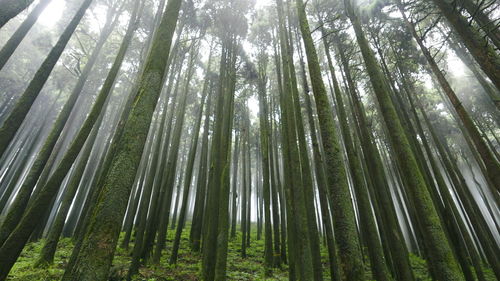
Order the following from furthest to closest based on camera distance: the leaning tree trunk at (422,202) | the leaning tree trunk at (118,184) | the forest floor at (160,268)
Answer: the forest floor at (160,268) < the leaning tree trunk at (422,202) < the leaning tree trunk at (118,184)

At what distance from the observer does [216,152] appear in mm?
5500

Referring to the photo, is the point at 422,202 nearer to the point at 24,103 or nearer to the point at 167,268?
the point at 24,103

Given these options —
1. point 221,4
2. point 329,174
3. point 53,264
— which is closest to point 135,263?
point 53,264

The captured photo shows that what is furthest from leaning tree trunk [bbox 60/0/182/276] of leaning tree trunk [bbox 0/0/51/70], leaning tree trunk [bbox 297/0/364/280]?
leaning tree trunk [bbox 0/0/51/70]

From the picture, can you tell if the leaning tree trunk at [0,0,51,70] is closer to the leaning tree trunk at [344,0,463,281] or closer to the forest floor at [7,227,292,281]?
the forest floor at [7,227,292,281]

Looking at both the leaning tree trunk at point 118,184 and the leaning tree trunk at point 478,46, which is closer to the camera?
the leaning tree trunk at point 118,184

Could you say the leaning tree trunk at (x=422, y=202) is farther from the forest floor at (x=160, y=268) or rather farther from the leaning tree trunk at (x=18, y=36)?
the leaning tree trunk at (x=18, y=36)

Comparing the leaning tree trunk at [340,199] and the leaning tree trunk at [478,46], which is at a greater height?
the leaning tree trunk at [478,46]

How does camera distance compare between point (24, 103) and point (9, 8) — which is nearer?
point (9, 8)

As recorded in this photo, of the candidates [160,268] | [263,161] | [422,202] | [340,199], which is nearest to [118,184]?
[340,199]

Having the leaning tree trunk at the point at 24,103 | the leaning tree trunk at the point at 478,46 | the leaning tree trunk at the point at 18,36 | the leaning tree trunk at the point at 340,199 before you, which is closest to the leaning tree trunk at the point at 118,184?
the leaning tree trunk at the point at 340,199

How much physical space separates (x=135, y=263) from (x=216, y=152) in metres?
3.48

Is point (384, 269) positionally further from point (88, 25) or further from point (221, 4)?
point (88, 25)

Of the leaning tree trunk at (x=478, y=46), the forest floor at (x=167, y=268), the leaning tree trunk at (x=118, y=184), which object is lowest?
the forest floor at (x=167, y=268)
